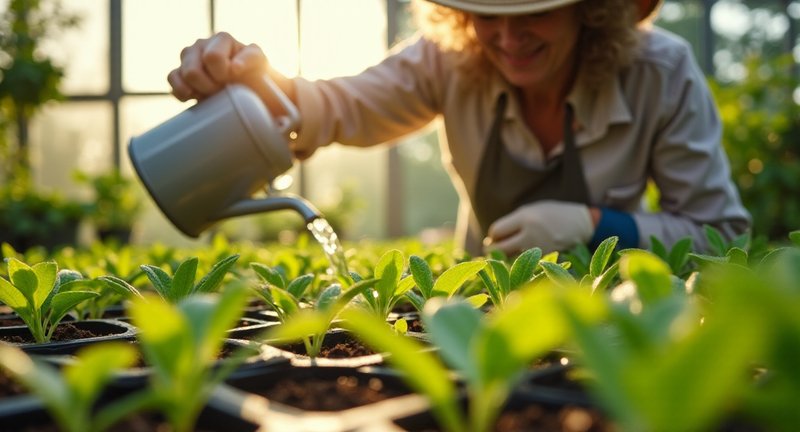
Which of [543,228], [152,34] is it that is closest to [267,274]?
[543,228]

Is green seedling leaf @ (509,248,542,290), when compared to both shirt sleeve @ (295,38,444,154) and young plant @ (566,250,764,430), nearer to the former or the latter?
young plant @ (566,250,764,430)

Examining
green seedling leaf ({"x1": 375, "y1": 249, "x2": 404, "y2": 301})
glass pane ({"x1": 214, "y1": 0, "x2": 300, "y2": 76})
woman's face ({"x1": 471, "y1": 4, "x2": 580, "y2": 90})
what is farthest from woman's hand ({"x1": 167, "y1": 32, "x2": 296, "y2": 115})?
glass pane ({"x1": 214, "y1": 0, "x2": 300, "y2": 76})

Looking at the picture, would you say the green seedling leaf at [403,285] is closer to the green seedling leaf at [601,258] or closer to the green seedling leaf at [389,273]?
the green seedling leaf at [389,273]

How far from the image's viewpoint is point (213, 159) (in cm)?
126

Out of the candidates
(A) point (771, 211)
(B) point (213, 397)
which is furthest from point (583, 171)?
(A) point (771, 211)

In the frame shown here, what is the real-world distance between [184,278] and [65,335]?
0.56 feet

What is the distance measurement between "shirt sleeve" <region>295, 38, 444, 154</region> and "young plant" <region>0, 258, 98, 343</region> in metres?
1.09

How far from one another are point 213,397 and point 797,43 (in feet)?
26.9

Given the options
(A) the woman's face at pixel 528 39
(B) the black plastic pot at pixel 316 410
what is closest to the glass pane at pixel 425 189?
(A) the woman's face at pixel 528 39

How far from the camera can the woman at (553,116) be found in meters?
1.56

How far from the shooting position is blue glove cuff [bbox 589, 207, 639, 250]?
162cm

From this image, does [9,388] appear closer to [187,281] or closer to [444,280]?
[187,281]

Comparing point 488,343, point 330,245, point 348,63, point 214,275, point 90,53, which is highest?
point 488,343

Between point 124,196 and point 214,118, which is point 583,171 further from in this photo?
point 124,196
